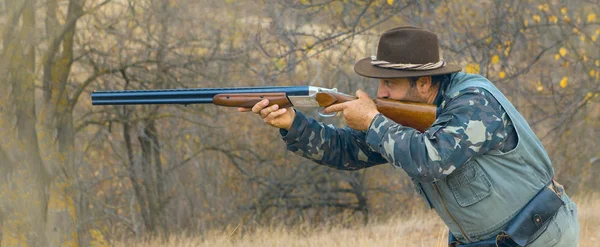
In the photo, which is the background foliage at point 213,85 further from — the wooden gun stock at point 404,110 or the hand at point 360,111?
the hand at point 360,111

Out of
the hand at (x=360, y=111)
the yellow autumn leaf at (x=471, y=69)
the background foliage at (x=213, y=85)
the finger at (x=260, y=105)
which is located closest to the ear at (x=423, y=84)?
the hand at (x=360, y=111)

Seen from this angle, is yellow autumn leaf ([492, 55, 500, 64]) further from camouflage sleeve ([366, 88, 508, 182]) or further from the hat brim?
camouflage sleeve ([366, 88, 508, 182])

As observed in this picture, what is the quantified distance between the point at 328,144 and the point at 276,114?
33 cm

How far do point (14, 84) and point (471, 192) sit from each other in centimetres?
724

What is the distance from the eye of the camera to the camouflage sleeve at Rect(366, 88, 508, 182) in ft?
11.8

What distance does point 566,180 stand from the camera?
1691 cm

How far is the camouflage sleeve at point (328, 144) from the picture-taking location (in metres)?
4.43

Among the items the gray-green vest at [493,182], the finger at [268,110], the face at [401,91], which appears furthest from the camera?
the finger at [268,110]

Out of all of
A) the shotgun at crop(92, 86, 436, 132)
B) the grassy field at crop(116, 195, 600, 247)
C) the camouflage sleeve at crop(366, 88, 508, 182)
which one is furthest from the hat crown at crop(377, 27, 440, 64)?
the grassy field at crop(116, 195, 600, 247)

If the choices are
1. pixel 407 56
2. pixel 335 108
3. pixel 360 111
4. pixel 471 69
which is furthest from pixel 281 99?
pixel 471 69

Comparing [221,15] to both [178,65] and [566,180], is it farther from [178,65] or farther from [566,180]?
[566,180]

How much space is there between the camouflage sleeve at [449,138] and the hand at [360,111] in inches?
6.6

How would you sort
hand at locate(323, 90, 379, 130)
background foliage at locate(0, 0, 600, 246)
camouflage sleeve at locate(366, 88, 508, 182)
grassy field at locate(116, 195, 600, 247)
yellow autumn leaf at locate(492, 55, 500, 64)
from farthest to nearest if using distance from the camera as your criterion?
yellow autumn leaf at locate(492, 55, 500, 64) → background foliage at locate(0, 0, 600, 246) → grassy field at locate(116, 195, 600, 247) → hand at locate(323, 90, 379, 130) → camouflage sleeve at locate(366, 88, 508, 182)

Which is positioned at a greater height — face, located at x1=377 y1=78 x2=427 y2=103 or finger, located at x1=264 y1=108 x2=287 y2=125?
face, located at x1=377 y1=78 x2=427 y2=103
